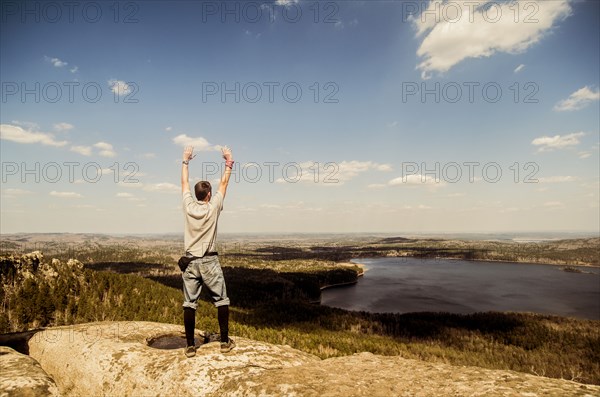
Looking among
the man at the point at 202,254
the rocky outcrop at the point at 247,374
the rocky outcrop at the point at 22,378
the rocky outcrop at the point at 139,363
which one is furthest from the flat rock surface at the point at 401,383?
the rocky outcrop at the point at 22,378

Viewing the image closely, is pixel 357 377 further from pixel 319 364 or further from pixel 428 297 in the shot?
pixel 428 297

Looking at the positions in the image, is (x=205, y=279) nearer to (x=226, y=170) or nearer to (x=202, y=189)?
(x=202, y=189)

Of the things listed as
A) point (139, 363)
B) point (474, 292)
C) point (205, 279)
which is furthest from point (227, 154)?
point (474, 292)

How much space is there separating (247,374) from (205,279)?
183cm

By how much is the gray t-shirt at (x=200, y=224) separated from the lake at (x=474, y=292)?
3754 inches

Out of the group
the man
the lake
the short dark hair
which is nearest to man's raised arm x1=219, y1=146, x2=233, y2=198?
the man

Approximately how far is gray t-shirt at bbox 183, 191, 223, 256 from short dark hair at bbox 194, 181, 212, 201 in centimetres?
15

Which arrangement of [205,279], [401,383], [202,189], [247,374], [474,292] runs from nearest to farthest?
[401,383]
[247,374]
[205,279]
[202,189]
[474,292]

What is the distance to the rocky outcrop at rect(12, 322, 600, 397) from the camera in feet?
14.2

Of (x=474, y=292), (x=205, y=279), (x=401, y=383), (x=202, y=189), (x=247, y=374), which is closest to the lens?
(x=401, y=383)

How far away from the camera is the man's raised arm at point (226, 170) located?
6209 mm

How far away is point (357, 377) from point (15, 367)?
24.1ft

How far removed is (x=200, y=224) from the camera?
6012 millimetres

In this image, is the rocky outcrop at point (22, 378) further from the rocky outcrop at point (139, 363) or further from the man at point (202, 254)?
the man at point (202, 254)
